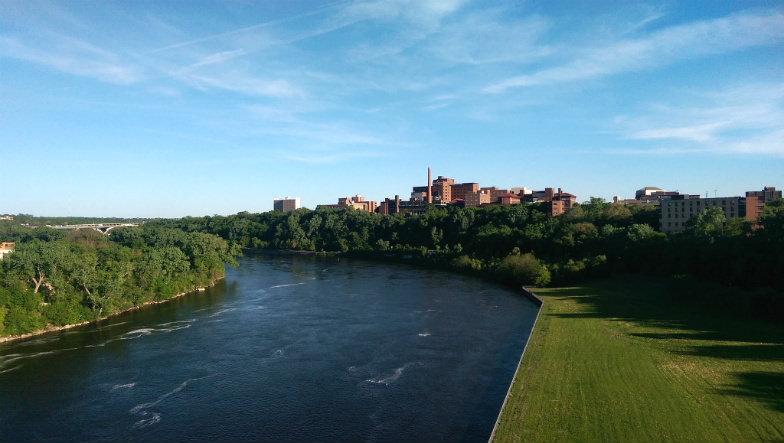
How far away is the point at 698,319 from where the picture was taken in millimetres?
28938

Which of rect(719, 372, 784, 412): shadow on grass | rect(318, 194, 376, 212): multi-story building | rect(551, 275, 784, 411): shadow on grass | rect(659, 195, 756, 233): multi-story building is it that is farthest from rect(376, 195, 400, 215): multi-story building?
rect(719, 372, 784, 412): shadow on grass

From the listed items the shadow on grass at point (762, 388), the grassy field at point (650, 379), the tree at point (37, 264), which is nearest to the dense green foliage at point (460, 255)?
the tree at point (37, 264)

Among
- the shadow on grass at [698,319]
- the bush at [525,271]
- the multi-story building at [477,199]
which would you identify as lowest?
the shadow on grass at [698,319]

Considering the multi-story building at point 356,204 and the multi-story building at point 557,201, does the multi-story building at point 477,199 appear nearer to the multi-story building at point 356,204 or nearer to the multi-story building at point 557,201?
the multi-story building at point 557,201

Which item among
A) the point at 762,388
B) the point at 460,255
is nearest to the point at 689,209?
the point at 460,255

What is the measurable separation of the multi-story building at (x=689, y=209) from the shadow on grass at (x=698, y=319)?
25.1 m

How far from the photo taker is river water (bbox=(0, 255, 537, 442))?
17.8m

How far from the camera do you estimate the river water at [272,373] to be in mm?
17828

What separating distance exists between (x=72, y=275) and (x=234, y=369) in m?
18.1

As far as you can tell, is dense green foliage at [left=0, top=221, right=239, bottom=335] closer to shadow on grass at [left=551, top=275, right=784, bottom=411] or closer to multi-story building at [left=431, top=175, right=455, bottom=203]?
shadow on grass at [left=551, top=275, right=784, bottom=411]

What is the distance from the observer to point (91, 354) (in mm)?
26359

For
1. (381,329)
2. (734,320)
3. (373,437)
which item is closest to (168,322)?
(381,329)

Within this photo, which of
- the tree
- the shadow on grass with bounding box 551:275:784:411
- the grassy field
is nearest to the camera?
the grassy field

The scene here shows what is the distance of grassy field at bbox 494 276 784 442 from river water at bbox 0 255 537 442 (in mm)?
1994
